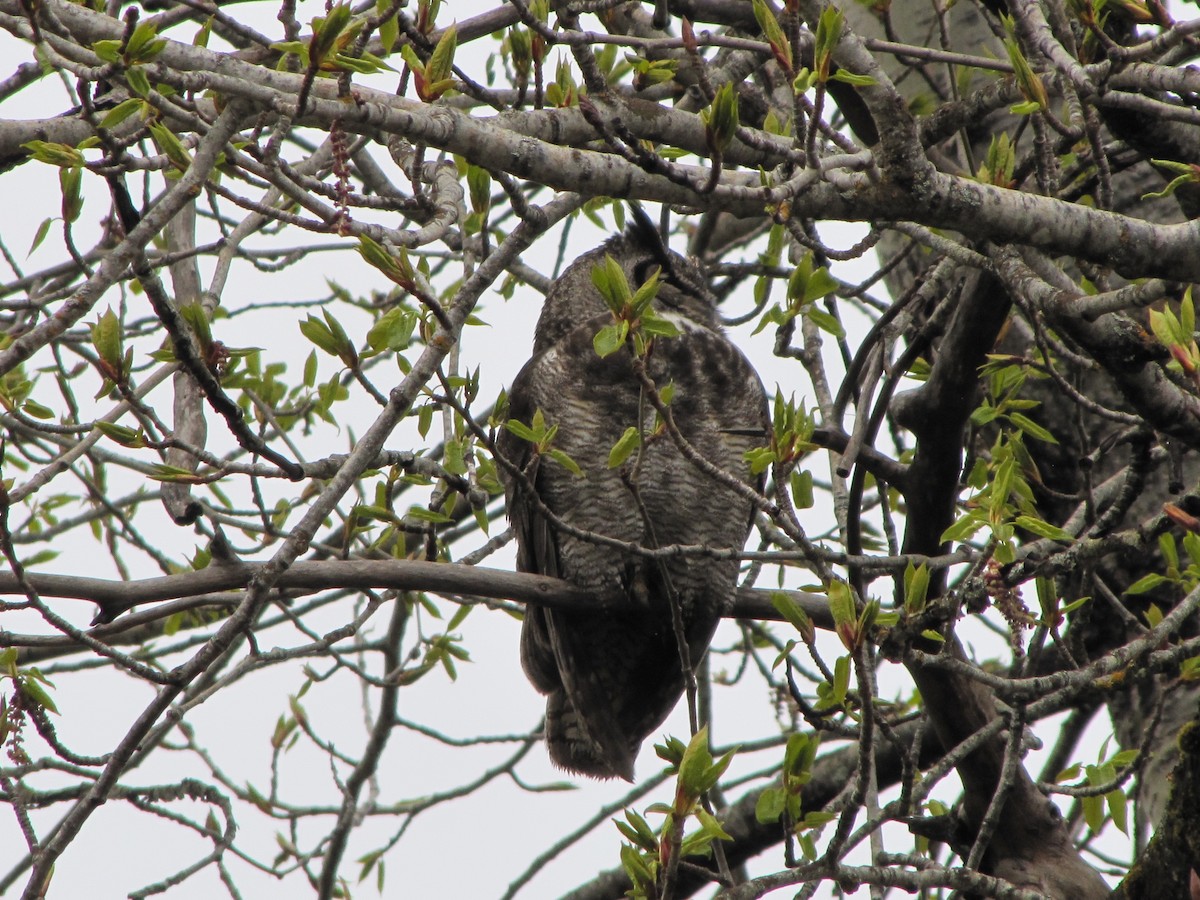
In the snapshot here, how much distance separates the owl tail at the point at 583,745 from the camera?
3662 mm

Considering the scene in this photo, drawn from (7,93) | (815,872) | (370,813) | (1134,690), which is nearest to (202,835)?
(370,813)

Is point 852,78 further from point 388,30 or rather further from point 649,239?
point 649,239

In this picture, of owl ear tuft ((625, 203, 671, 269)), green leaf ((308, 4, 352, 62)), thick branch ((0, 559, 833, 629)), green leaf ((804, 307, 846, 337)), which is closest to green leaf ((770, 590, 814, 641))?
thick branch ((0, 559, 833, 629))

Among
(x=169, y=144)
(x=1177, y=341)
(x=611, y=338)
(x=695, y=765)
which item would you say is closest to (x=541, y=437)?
(x=611, y=338)

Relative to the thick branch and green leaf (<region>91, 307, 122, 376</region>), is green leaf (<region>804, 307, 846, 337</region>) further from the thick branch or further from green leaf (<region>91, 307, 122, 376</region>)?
green leaf (<region>91, 307, 122, 376</region>)

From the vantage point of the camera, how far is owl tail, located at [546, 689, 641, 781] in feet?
12.0

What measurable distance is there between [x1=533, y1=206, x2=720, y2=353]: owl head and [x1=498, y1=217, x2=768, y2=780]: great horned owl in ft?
0.29

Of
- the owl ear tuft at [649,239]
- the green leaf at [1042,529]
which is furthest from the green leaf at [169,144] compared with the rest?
the owl ear tuft at [649,239]

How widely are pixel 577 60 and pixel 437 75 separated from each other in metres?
0.25

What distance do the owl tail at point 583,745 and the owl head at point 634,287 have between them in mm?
1151

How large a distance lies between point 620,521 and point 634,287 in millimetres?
860

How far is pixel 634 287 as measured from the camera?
402 cm

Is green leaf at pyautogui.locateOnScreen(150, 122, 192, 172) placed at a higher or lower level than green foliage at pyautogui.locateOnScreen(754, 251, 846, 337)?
higher

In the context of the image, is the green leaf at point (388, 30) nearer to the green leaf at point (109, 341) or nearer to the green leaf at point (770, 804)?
the green leaf at point (109, 341)
